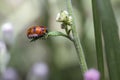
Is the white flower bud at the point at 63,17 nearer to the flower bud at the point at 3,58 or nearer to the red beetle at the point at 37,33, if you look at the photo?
the red beetle at the point at 37,33

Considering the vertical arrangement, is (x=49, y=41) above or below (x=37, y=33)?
below

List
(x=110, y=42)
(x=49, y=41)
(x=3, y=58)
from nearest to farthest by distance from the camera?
(x=110, y=42) < (x=3, y=58) < (x=49, y=41)

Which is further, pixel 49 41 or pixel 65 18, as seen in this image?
pixel 49 41

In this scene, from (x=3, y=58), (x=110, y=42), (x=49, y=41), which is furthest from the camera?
(x=49, y=41)

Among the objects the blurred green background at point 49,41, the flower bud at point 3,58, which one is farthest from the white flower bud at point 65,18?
the blurred green background at point 49,41

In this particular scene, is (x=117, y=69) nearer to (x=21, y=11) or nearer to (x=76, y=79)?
(x=76, y=79)

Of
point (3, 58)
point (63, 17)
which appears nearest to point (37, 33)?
point (63, 17)

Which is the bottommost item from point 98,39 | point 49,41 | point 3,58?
point 49,41

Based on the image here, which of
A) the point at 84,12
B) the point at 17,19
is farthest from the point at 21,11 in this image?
the point at 84,12

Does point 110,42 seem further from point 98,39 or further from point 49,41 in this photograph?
point 49,41
